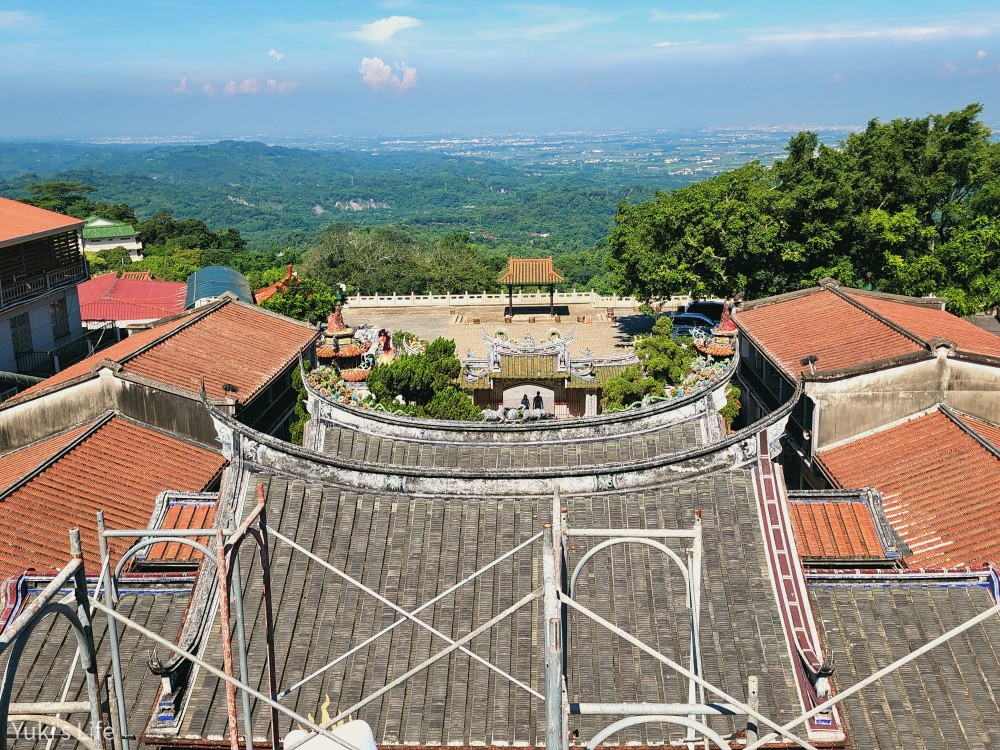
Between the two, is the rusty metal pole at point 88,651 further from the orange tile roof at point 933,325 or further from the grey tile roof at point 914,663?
the orange tile roof at point 933,325

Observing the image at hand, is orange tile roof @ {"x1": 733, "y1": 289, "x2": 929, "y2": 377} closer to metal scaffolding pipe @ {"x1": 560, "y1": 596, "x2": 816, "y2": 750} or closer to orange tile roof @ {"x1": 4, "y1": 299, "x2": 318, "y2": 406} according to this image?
orange tile roof @ {"x1": 4, "y1": 299, "x2": 318, "y2": 406}

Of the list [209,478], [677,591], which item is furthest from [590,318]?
[677,591]

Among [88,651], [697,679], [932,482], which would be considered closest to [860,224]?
[932,482]

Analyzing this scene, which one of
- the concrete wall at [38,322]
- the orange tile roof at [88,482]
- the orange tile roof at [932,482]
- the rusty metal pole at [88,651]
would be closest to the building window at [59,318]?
the concrete wall at [38,322]

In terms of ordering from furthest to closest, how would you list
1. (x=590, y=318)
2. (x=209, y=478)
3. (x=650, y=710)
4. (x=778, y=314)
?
(x=590, y=318) → (x=778, y=314) → (x=209, y=478) → (x=650, y=710)

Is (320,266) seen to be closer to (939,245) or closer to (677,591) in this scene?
(939,245)

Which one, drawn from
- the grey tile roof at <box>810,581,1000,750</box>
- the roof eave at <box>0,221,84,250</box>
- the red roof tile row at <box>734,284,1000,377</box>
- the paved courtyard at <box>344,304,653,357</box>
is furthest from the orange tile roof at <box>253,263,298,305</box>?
the grey tile roof at <box>810,581,1000,750</box>
